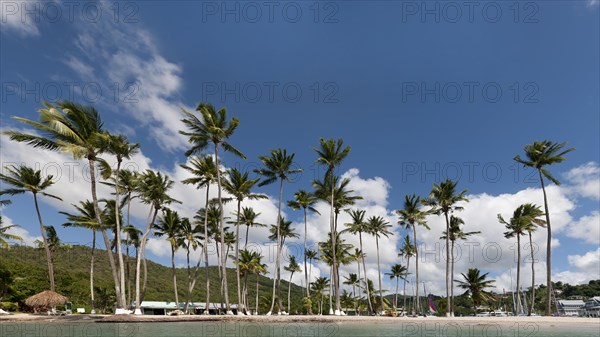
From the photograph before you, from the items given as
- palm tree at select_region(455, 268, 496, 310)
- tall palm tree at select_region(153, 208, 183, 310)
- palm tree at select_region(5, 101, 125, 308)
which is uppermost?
palm tree at select_region(5, 101, 125, 308)

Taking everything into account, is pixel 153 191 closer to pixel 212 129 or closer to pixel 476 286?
pixel 212 129

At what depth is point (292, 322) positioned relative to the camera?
33781 millimetres

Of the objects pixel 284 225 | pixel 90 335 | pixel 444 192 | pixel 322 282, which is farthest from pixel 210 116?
pixel 322 282

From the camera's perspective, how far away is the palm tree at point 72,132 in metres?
25.2

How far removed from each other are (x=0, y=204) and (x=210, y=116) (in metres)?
23.0

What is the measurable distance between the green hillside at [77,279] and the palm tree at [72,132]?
28721 millimetres

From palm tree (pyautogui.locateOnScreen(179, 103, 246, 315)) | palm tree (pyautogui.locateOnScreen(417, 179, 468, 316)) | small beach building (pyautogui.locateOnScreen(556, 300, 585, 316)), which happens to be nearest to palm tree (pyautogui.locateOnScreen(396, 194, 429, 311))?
palm tree (pyautogui.locateOnScreen(417, 179, 468, 316))

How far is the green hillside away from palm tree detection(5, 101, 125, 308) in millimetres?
28721

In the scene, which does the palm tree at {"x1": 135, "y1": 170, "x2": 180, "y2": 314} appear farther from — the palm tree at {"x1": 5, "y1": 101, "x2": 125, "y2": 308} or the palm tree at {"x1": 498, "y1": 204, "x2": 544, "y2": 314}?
the palm tree at {"x1": 498, "y1": 204, "x2": 544, "y2": 314}

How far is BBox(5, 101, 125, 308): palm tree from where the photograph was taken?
25.2m

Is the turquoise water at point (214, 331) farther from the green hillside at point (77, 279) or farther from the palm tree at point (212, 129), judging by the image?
the green hillside at point (77, 279)

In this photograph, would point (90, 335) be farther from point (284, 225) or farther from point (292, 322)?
point (284, 225)

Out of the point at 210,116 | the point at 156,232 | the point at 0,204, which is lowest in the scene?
the point at 156,232

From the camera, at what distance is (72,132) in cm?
2625
